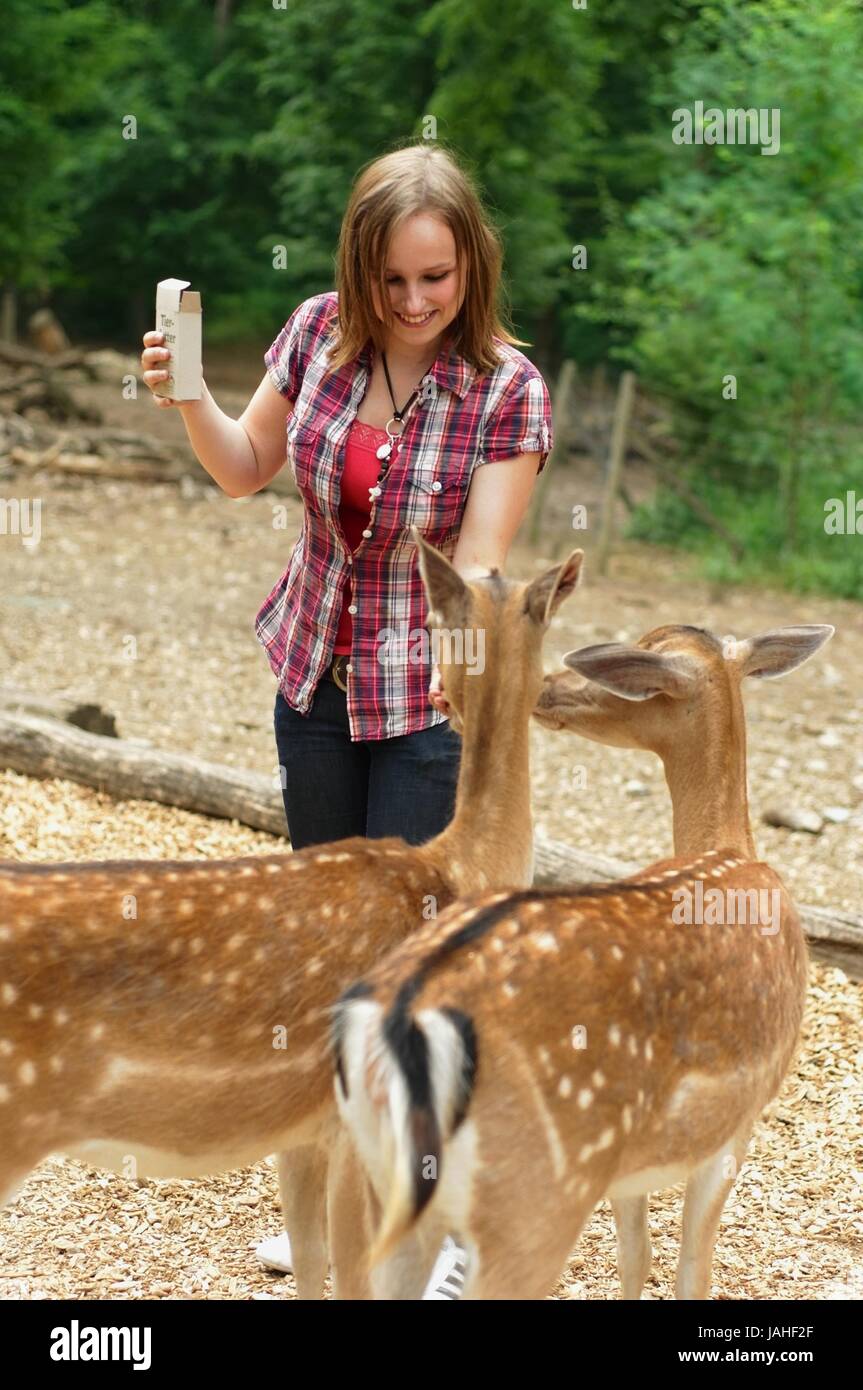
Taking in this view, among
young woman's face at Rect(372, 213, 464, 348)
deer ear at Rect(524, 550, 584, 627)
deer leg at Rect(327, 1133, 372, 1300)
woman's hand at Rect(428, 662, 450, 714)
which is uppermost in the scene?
young woman's face at Rect(372, 213, 464, 348)

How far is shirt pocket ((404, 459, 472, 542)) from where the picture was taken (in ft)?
11.5

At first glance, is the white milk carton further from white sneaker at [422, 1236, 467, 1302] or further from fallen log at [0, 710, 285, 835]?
fallen log at [0, 710, 285, 835]

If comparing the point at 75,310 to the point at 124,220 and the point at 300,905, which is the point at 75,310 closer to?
the point at 124,220

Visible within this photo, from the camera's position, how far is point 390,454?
351 cm

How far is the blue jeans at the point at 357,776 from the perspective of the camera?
365 cm

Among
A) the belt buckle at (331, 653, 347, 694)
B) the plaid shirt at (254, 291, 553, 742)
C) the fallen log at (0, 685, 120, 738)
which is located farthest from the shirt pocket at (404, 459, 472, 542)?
the fallen log at (0, 685, 120, 738)

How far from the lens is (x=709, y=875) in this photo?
3248 millimetres

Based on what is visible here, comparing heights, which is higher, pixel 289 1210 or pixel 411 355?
pixel 411 355

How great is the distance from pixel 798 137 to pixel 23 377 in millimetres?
7805

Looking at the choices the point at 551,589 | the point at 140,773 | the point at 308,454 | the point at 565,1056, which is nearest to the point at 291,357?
the point at 308,454

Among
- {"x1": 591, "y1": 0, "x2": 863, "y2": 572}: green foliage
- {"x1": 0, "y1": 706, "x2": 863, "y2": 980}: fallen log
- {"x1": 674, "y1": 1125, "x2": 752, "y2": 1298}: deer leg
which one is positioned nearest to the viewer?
{"x1": 674, "y1": 1125, "x2": 752, "y2": 1298}: deer leg

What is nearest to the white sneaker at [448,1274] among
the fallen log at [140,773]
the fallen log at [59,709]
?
the fallen log at [140,773]

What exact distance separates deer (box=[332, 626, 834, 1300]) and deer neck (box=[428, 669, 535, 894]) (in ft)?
0.88
